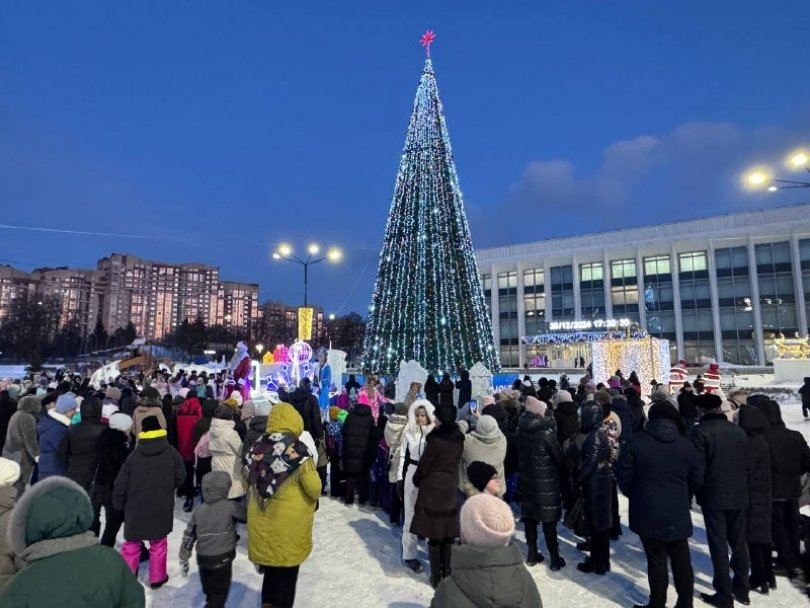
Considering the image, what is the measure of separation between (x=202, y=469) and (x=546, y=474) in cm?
500

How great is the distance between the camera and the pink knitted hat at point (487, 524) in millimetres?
2295

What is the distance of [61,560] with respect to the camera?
182cm

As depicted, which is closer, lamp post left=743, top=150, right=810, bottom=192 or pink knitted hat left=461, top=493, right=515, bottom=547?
pink knitted hat left=461, top=493, right=515, bottom=547

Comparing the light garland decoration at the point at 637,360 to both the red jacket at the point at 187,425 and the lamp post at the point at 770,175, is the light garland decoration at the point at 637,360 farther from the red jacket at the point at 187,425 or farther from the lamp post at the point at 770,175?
the red jacket at the point at 187,425

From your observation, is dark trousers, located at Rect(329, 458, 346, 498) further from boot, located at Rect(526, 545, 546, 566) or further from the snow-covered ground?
boot, located at Rect(526, 545, 546, 566)

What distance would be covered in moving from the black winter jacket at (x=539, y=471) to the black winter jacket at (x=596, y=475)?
0.29 meters

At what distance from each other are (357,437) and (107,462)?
10.7 ft

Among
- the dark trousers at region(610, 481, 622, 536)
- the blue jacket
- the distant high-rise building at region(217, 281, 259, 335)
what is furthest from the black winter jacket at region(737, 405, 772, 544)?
the distant high-rise building at region(217, 281, 259, 335)

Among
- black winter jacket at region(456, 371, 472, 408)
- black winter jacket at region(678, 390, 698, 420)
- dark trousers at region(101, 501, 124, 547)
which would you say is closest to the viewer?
dark trousers at region(101, 501, 124, 547)

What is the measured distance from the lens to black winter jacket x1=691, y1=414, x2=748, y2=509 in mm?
4508

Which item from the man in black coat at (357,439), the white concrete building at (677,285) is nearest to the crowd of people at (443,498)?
the man in black coat at (357,439)

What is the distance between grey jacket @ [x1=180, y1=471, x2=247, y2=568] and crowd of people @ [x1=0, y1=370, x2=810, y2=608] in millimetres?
11

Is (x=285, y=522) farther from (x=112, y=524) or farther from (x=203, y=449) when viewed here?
(x=203, y=449)

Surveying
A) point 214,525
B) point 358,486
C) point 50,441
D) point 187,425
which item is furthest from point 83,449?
point 358,486
